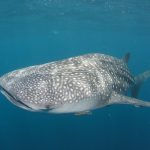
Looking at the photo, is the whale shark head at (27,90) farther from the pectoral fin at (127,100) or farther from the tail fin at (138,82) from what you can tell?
the tail fin at (138,82)

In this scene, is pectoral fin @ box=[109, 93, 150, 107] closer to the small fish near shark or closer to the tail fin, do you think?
the small fish near shark

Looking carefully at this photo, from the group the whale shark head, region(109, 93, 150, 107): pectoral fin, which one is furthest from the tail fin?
the whale shark head

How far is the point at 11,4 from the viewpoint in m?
24.7

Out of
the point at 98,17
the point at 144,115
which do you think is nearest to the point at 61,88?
the point at 144,115

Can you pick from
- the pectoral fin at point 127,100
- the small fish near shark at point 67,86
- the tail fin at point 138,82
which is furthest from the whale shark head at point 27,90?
the tail fin at point 138,82

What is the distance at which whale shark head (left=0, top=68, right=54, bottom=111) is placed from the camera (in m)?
4.23

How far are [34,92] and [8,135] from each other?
17.1 metres

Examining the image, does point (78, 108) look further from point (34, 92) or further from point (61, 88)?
point (34, 92)

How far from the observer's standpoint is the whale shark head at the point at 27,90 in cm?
423

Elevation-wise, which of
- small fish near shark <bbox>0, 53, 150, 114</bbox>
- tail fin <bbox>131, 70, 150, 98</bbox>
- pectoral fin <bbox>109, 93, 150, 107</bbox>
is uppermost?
small fish near shark <bbox>0, 53, 150, 114</bbox>

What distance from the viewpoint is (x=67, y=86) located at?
475 centimetres

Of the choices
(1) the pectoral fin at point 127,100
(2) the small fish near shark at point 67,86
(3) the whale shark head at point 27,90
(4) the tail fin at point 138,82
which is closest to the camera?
(3) the whale shark head at point 27,90

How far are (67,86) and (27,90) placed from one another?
738 millimetres

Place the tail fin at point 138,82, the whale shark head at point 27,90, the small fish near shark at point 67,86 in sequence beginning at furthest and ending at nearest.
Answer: the tail fin at point 138,82
the small fish near shark at point 67,86
the whale shark head at point 27,90
